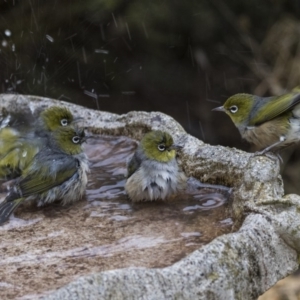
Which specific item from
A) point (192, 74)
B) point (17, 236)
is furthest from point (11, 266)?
point (192, 74)

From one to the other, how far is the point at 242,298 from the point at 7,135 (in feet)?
11.6

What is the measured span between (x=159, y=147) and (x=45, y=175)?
1.02 m

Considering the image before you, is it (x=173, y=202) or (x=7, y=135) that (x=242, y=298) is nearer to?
(x=173, y=202)

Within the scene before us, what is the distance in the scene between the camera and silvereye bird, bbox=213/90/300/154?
674 centimetres

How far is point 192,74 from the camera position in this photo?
1239cm

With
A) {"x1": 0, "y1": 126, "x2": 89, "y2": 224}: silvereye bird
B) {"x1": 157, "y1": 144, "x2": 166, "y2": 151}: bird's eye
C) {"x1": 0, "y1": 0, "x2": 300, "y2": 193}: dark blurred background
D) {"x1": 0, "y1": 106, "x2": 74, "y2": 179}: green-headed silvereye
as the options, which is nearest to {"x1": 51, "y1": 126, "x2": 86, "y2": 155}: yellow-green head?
{"x1": 0, "y1": 126, "x2": 89, "y2": 224}: silvereye bird

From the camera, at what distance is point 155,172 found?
19.1 feet

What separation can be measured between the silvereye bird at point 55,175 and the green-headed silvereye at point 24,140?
1.03 feet

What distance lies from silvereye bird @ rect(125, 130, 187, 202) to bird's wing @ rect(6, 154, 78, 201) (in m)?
0.56

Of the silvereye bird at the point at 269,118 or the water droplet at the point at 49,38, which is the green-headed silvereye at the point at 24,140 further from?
the water droplet at the point at 49,38

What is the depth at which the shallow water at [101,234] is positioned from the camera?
4.34 m

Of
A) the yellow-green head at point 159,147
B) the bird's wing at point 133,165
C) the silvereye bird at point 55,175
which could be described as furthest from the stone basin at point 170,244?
the yellow-green head at point 159,147

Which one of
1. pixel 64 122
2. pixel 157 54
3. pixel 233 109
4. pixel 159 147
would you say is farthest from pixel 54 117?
pixel 157 54

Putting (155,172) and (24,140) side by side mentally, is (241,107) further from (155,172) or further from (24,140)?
(24,140)
